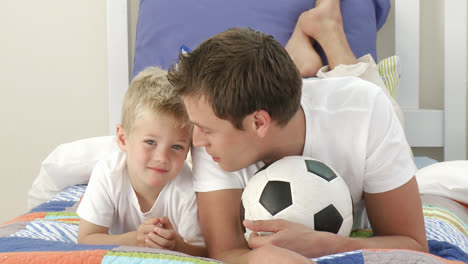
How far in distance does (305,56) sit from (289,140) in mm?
958

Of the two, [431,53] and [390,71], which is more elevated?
[431,53]

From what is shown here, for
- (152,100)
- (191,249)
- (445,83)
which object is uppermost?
(445,83)

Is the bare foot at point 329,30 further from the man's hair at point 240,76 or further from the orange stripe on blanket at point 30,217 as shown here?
the orange stripe on blanket at point 30,217

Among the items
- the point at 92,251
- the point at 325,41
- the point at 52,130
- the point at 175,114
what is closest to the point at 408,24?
the point at 325,41

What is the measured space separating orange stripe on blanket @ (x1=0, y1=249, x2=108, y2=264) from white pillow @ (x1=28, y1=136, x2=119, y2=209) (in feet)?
2.97

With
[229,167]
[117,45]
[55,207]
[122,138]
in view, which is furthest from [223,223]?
[117,45]

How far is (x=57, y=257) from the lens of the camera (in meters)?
0.86

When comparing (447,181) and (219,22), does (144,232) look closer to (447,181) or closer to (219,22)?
(447,181)

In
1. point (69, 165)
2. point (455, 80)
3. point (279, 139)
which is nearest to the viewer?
point (279, 139)

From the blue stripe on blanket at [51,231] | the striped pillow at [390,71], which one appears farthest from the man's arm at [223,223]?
the striped pillow at [390,71]

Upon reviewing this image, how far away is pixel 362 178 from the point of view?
111 centimetres

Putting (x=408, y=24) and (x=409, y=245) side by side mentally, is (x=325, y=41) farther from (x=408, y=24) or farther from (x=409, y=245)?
(x=409, y=245)

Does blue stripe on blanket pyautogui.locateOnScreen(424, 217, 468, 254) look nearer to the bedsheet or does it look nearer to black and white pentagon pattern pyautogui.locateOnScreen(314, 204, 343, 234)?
the bedsheet

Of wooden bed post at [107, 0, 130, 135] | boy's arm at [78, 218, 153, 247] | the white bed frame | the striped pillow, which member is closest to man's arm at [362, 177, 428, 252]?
boy's arm at [78, 218, 153, 247]
